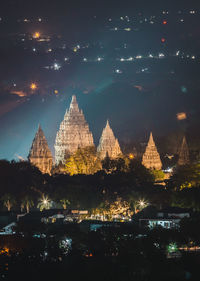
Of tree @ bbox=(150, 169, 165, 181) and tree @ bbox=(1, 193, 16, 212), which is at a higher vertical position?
tree @ bbox=(150, 169, 165, 181)

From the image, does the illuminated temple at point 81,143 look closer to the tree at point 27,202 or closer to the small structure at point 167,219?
the tree at point 27,202

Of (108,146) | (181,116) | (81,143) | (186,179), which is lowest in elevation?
(186,179)

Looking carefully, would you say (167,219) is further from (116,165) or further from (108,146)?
(108,146)

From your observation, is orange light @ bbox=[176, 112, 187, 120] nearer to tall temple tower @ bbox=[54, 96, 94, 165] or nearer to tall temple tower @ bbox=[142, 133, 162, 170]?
A: tall temple tower @ bbox=[54, 96, 94, 165]

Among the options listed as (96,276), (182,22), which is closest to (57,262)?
(96,276)

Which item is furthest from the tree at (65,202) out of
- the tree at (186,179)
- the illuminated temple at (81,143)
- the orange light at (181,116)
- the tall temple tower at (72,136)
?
the orange light at (181,116)

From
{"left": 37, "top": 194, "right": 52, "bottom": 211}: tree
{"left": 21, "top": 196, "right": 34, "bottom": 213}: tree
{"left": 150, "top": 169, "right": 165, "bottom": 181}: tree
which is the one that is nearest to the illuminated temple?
{"left": 150, "top": 169, "right": 165, "bottom": 181}: tree

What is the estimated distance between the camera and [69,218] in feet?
290

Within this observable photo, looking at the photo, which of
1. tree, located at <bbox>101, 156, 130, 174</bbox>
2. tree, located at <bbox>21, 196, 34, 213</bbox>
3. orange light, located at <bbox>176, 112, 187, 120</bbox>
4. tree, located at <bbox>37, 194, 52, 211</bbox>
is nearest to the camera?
tree, located at <bbox>21, 196, 34, 213</bbox>

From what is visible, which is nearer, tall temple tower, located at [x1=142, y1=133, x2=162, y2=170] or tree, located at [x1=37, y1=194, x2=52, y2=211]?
tree, located at [x1=37, y1=194, x2=52, y2=211]

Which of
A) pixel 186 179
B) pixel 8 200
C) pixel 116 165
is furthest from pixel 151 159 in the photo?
pixel 8 200

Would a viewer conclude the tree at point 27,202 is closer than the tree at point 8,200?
No

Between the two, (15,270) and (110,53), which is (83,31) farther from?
(15,270)

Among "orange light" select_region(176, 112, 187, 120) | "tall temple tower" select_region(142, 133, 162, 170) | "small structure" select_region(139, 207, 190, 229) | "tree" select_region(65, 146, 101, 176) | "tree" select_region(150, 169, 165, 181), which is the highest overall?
"orange light" select_region(176, 112, 187, 120)
